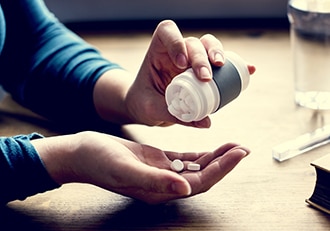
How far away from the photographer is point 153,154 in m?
0.68

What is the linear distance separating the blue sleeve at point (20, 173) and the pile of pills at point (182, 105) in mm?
153

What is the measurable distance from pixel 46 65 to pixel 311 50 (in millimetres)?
389

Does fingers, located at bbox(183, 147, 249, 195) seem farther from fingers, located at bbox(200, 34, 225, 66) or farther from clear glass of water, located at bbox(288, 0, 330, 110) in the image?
clear glass of water, located at bbox(288, 0, 330, 110)

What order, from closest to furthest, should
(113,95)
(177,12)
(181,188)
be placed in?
(181,188), (113,95), (177,12)

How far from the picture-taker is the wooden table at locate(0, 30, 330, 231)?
630 mm

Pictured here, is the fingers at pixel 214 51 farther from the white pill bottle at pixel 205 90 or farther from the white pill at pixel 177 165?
the white pill at pixel 177 165

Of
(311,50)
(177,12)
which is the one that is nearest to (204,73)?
(311,50)

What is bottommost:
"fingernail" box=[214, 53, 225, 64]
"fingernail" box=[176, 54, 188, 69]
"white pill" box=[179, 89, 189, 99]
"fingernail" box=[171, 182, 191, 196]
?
"fingernail" box=[171, 182, 191, 196]

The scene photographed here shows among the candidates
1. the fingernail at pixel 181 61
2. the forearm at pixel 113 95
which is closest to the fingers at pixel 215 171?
the fingernail at pixel 181 61

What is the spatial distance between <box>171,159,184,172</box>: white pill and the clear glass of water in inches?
11.3

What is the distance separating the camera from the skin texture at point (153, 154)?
0.61 m

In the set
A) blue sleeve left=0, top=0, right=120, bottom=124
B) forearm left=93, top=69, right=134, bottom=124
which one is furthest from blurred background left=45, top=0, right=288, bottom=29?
forearm left=93, top=69, right=134, bottom=124

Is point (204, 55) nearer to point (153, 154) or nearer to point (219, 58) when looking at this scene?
point (219, 58)

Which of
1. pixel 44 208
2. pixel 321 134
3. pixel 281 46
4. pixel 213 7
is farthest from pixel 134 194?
pixel 213 7
